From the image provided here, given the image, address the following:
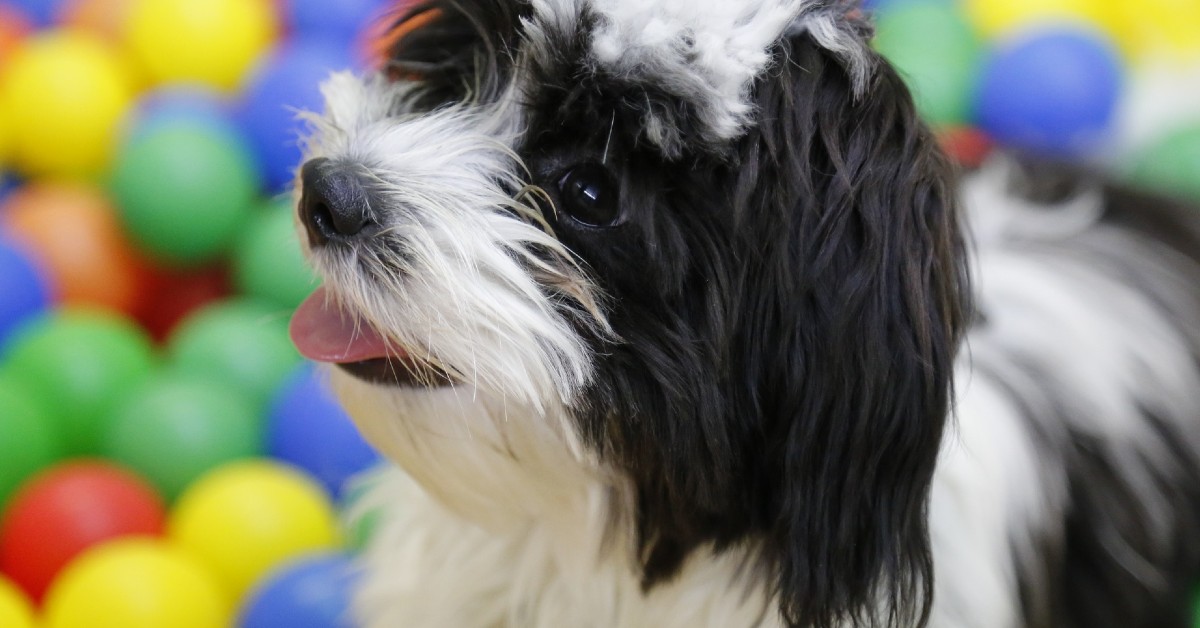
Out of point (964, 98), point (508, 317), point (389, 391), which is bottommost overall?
point (964, 98)

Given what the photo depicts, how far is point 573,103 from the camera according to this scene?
52.0 inches

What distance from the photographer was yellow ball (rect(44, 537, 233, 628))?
1.97 m

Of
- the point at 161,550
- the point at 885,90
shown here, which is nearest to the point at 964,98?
the point at 885,90

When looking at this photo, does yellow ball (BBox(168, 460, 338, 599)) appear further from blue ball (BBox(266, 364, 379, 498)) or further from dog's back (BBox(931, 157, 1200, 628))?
dog's back (BBox(931, 157, 1200, 628))

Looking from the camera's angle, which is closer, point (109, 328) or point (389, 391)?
point (389, 391)

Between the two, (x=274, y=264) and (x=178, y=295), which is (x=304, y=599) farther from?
(x=178, y=295)

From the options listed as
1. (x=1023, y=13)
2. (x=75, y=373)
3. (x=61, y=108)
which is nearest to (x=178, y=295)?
(x=61, y=108)

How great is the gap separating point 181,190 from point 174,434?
0.68 meters

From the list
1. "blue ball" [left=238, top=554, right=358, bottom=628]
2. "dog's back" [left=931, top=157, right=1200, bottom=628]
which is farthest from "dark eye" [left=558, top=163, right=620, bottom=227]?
"blue ball" [left=238, top=554, right=358, bottom=628]

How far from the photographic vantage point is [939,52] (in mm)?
3400

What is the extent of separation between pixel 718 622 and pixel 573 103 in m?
0.65

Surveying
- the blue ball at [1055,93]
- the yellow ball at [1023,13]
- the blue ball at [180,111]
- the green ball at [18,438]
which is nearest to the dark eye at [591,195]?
the green ball at [18,438]

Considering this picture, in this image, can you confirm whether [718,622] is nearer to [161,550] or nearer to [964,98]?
[161,550]

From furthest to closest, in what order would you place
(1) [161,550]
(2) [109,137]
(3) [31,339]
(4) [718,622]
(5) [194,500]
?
(2) [109,137], (3) [31,339], (5) [194,500], (1) [161,550], (4) [718,622]
